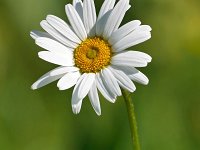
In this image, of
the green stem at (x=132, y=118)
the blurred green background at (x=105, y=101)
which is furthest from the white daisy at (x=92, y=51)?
the blurred green background at (x=105, y=101)

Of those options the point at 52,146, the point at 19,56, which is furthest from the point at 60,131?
the point at 19,56

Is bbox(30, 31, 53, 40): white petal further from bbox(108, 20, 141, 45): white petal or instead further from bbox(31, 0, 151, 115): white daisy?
bbox(108, 20, 141, 45): white petal

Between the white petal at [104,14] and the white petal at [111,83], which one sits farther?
the white petal at [104,14]

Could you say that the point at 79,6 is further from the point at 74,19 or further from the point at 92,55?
the point at 92,55

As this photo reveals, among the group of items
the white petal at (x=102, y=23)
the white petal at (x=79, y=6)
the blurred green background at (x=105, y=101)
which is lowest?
the blurred green background at (x=105, y=101)

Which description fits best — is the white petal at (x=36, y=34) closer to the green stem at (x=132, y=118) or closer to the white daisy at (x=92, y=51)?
the white daisy at (x=92, y=51)

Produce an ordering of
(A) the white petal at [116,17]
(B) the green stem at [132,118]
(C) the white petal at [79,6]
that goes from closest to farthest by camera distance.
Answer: (B) the green stem at [132,118]
(A) the white petal at [116,17]
(C) the white petal at [79,6]

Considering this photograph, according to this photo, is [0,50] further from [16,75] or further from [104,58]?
[104,58]
